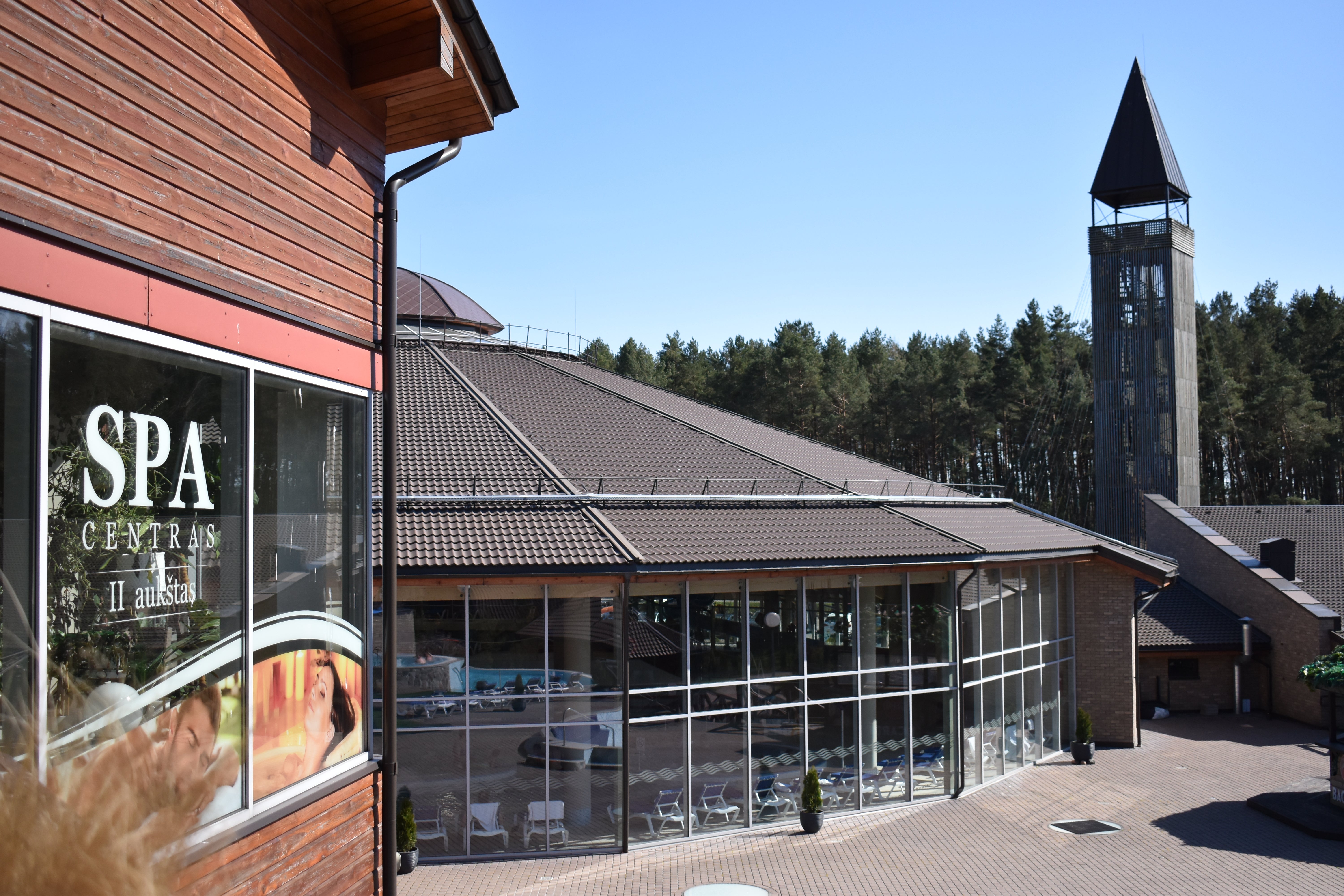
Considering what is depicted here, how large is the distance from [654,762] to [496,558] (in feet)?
14.1

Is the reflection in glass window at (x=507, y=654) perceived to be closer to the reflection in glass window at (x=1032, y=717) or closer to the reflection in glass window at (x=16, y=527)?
the reflection in glass window at (x=16, y=527)

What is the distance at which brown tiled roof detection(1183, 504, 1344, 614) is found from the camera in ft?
100

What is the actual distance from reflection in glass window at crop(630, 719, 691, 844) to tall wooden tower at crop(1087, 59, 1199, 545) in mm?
28650

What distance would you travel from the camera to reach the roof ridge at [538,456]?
15.4 m

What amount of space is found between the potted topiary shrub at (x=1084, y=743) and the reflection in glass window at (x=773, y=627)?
9.03 metres

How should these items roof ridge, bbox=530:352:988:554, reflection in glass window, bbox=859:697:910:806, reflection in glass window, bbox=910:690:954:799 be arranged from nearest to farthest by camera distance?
reflection in glass window, bbox=859:697:910:806 → reflection in glass window, bbox=910:690:954:799 → roof ridge, bbox=530:352:988:554

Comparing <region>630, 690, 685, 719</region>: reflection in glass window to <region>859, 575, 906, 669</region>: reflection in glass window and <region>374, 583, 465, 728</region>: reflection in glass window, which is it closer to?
<region>374, 583, 465, 728</region>: reflection in glass window

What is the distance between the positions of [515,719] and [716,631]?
3.62 m

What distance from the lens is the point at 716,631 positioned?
53.9 ft

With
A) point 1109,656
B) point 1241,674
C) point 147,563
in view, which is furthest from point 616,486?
point 1241,674

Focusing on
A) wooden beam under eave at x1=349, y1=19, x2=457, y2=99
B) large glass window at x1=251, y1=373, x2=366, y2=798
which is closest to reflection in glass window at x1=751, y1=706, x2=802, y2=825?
large glass window at x1=251, y1=373, x2=366, y2=798

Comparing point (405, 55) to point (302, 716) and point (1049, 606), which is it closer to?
→ point (302, 716)

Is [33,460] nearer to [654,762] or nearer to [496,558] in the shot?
[496,558]

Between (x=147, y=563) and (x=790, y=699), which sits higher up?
(x=147, y=563)
